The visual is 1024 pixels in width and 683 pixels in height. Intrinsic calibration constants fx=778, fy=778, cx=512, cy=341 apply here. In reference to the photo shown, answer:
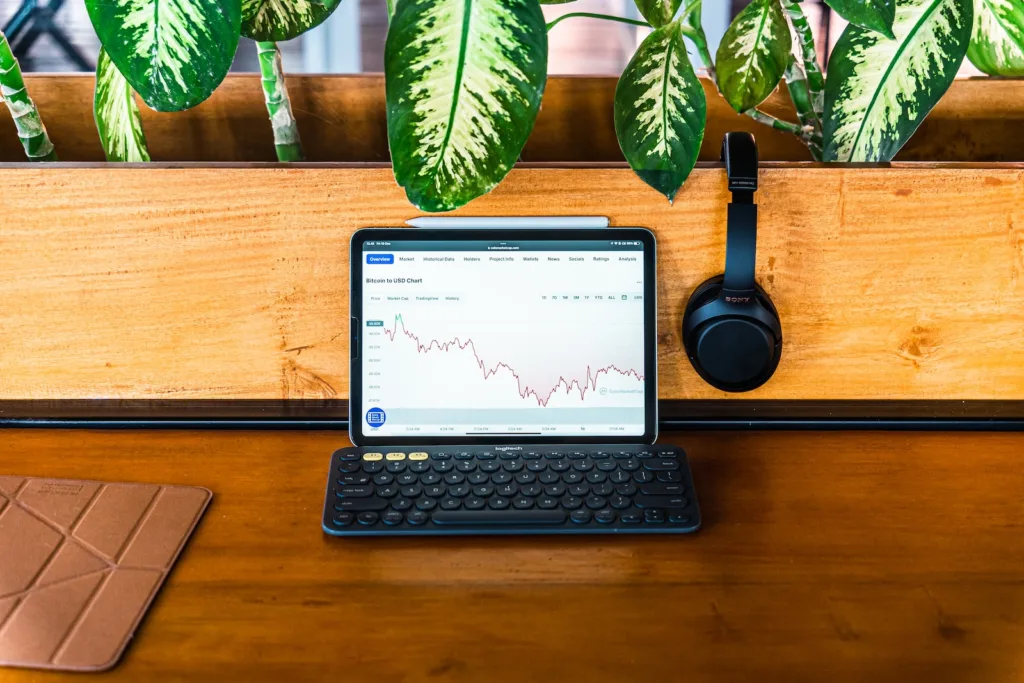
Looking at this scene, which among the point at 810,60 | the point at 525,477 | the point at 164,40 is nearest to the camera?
the point at 164,40

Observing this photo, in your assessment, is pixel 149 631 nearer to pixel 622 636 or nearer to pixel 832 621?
pixel 622 636

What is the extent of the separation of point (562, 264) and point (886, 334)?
320 mm

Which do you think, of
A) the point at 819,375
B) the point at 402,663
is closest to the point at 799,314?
the point at 819,375

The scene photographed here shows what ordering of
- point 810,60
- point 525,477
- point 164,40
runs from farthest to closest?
point 810,60 < point 525,477 < point 164,40

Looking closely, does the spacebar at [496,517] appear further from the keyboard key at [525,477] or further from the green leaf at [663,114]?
the green leaf at [663,114]

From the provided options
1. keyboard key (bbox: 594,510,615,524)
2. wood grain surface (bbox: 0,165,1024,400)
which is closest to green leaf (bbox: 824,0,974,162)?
wood grain surface (bbox: 0,165,1024,400)

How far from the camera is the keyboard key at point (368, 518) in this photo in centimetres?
61

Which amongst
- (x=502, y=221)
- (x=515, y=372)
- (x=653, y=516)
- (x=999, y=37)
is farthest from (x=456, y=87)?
(x=999, y=37)

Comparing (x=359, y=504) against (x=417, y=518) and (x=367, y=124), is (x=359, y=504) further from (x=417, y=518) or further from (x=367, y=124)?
(x=367, y=124)

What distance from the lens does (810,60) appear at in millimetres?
761

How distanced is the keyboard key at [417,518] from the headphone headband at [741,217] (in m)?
0.33

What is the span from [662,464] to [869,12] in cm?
38

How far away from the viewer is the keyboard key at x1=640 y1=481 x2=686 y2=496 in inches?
25.0

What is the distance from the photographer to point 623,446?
70 cm
